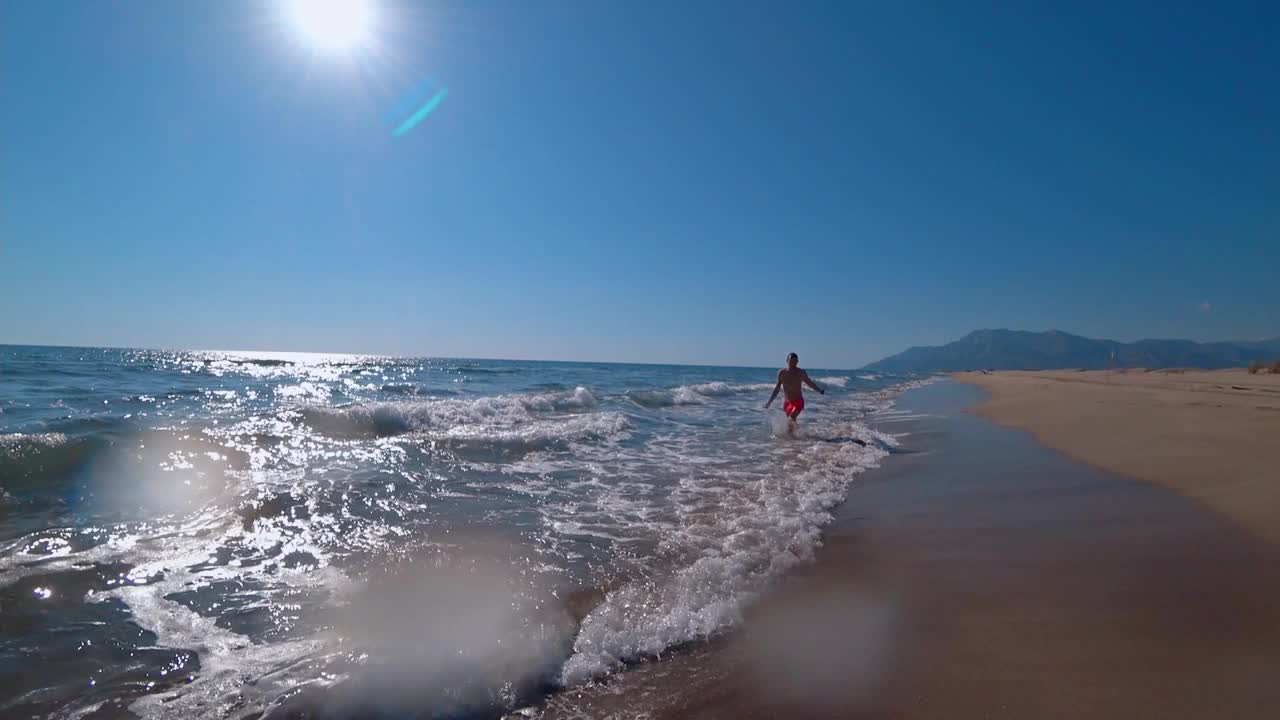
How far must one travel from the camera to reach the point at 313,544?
4.58 m

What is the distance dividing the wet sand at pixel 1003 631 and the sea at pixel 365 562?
31 cm

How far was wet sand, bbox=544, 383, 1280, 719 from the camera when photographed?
227 centimetres

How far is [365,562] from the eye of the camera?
13.8ft

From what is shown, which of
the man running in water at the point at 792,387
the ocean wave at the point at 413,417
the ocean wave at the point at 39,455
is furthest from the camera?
the man running in water at the point at 792,387

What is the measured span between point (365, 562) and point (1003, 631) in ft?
13.3

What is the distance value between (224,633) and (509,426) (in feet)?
29.8

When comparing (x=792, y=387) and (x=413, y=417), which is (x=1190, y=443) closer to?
(x=792, y=387)

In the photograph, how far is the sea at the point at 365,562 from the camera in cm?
266

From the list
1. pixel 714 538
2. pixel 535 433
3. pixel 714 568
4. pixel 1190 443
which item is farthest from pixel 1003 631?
pixel 535 433

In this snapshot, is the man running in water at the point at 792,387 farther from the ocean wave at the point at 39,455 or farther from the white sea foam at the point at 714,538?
the ocean wave at the point at 39,455

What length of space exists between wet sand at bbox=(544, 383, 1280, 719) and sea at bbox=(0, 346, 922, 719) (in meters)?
0.31

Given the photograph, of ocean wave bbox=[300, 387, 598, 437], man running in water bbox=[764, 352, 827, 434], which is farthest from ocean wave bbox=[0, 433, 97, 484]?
man running in water bbox=[764, 352, 827, 434]

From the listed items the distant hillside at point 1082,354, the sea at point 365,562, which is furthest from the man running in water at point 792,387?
the distant hillside at point 1082,354

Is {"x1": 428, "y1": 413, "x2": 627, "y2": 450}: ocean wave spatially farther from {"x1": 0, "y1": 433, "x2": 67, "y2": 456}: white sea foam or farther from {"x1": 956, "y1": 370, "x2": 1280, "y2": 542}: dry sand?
{"x1": 956, "y1": 370, "x2": 1280, "y2": 542}: dry sand
